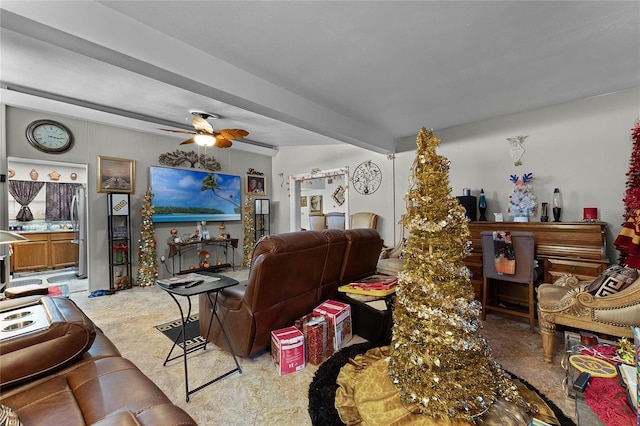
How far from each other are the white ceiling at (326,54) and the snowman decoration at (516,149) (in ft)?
1.22

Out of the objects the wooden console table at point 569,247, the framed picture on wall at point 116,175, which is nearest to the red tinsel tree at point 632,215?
the wooden console table at point 569,247

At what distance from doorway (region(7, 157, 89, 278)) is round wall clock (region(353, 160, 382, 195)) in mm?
5898

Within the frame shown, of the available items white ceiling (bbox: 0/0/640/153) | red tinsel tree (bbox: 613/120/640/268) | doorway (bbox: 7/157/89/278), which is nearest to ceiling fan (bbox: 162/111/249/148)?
white ceiling (bbox: 0/0/640/153)

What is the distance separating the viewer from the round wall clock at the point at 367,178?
5289 mm

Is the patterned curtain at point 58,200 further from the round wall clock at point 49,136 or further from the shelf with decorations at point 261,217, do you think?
the shelf with decorations at point 261,217

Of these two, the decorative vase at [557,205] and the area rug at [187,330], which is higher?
the decorative vase at [557,205]

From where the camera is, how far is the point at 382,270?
4.07 meters

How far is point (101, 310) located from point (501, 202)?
562cm

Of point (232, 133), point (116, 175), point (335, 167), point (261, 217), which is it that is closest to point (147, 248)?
point (116, 175)

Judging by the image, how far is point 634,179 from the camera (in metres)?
2.75

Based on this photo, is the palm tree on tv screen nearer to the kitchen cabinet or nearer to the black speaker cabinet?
the kitchen cabinet

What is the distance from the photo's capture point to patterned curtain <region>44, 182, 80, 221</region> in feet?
22.1

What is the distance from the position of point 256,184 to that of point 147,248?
276cm

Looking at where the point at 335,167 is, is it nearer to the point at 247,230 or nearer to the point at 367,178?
the point at 367,178
